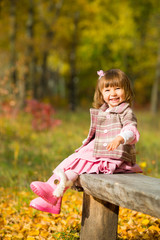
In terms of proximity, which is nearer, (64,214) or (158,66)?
(64,214)

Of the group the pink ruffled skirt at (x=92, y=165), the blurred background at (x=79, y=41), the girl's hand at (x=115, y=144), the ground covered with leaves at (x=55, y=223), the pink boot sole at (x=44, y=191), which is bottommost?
Result: the ground covered with leaves at (x=55, y=223)

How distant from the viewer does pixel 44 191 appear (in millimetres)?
2248

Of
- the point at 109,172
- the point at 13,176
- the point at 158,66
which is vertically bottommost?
the point at 13,176

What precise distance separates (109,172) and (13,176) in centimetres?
255

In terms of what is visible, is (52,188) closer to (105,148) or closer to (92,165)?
(92,165)

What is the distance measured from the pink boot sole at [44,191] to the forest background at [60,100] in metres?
0.59

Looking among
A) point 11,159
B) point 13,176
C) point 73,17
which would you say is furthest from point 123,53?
point 13,176

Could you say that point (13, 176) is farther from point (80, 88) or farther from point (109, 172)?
point (80, 88)

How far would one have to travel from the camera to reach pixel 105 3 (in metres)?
14.5

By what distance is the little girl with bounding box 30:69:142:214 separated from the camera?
2268mm

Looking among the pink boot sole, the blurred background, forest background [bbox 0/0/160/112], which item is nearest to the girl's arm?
the pink boot sole

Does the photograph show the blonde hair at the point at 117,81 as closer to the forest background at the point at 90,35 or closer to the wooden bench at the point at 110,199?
the wooden bench at the point at 110,199

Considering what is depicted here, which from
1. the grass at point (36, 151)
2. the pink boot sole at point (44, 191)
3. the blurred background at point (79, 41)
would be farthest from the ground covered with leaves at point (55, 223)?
the blurred background at point (79, 41)

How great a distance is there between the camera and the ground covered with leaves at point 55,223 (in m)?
2.78
